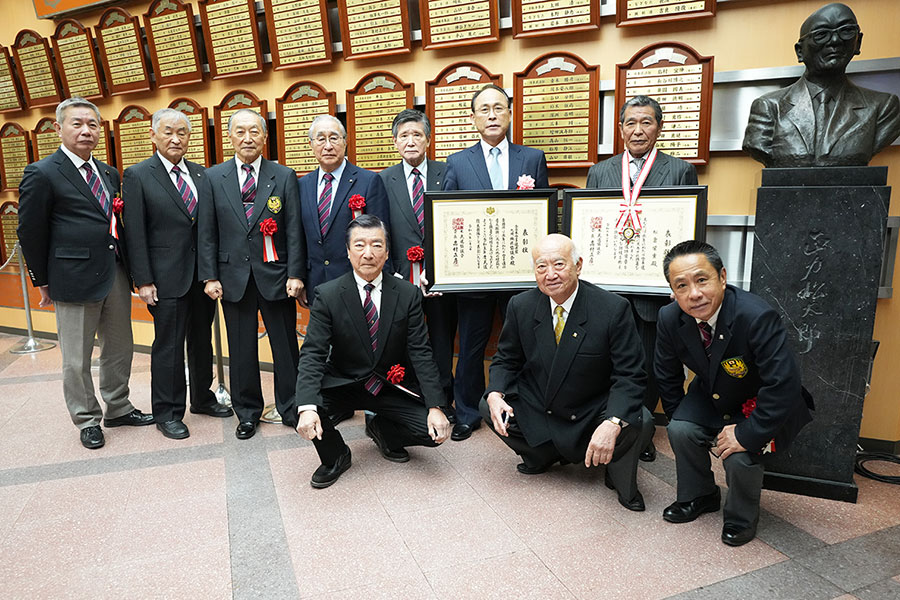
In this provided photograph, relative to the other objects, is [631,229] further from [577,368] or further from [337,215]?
[337,215]

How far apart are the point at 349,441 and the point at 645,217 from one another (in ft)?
6.93

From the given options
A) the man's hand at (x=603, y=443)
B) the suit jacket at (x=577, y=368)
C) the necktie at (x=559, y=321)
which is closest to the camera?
the man's hand at (x=603, y=443)

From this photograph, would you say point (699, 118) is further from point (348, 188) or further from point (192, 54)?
point (192, 54)

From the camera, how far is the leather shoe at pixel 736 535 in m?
2.21

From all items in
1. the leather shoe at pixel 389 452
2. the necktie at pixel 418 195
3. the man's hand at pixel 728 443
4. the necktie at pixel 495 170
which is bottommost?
the leather shoe at pixel 389 452

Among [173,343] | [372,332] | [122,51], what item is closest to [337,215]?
[372,332]

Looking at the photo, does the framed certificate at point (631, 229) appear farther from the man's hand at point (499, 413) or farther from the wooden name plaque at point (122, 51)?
the wooden name plaque at point (122, 51)

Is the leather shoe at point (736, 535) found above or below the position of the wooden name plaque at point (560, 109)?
below

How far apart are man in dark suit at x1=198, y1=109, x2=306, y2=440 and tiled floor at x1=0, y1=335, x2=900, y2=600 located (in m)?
0.81

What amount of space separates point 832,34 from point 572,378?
1.96 m

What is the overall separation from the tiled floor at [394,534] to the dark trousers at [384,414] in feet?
0.54

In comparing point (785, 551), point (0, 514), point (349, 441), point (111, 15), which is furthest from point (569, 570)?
point (111, 15)

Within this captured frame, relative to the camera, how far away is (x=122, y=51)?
4832mm

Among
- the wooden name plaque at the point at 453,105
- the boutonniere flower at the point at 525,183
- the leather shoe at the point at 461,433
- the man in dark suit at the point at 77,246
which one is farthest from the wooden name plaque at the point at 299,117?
the leather shoe at the point at 461,433
